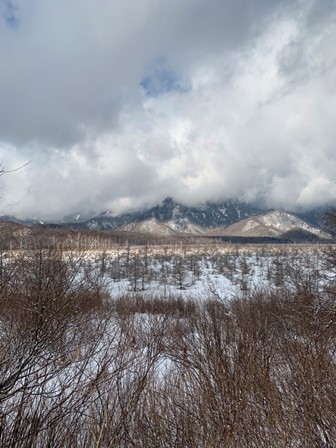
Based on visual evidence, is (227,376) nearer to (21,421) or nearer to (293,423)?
(293,423)

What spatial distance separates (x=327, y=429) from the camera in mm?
3549

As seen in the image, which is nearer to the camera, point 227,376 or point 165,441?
point 165,441

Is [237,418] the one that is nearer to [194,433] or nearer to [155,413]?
[194,433]

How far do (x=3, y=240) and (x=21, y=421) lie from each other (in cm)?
299

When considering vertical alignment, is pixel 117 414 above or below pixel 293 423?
below

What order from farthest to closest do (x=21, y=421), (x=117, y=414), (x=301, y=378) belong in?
(x=117, y=414) → (x=301, y=378) → (x=21, y=421)

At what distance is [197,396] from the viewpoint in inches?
181

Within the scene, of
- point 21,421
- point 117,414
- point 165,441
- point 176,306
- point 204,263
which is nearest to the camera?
point 21,421

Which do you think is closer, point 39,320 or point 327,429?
point 327,429

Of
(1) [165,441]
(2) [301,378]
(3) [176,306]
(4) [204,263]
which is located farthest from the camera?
(4) [204,263]

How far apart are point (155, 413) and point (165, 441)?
0.40 meters

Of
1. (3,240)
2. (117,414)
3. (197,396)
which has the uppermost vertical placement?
(3,240)

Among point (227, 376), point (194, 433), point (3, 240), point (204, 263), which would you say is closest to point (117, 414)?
point (194, 433)

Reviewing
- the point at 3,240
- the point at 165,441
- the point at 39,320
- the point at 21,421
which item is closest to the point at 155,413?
the point at 165,441
